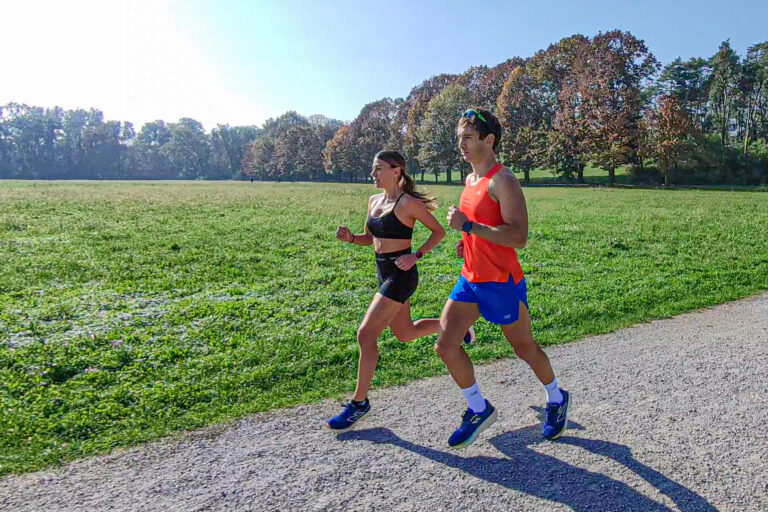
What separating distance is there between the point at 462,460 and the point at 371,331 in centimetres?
110

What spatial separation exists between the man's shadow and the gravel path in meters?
0.01

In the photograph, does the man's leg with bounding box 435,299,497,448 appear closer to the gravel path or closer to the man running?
the man running

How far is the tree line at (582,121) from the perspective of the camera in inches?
1615

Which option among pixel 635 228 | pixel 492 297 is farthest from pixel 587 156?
pixel 492 297

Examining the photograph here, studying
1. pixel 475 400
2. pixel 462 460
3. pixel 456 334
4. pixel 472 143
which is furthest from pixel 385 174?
pixel 462 460

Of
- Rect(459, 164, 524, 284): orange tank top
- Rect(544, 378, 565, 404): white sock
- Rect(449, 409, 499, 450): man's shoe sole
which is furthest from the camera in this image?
Rect(544, 378, 565, 404): white sock

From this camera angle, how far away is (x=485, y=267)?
3.29 m

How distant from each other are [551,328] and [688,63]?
233 feet

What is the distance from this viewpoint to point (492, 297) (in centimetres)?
330

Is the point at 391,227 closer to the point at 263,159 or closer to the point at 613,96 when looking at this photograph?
the point at 613,96

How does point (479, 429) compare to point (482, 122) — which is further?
point (479, 429)

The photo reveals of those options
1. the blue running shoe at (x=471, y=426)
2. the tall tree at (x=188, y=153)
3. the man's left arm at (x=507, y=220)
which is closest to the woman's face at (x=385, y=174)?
the man's left arm at (x=507, y=220)

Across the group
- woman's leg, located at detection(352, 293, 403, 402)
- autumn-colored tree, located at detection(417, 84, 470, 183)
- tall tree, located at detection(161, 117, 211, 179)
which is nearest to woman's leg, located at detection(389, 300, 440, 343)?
woman's leg, located at detection(352, 293, 403, 402)

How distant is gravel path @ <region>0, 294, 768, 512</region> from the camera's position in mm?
2871
